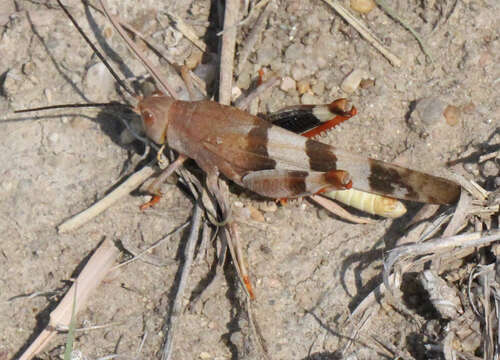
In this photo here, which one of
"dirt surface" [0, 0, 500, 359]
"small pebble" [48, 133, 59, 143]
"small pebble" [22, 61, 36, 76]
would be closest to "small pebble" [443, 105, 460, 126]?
"dirt surface" [0, 0, 500, 359]

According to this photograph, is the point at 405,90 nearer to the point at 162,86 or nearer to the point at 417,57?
the point at 417,57

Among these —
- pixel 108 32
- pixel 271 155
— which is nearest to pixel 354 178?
pixel 271 155

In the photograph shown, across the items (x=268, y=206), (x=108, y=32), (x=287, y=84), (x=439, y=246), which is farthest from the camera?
(x=108, y=32)

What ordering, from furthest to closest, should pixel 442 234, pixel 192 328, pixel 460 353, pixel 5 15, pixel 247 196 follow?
pixel 5 15 < pixel 247 196 < pixel 192 328 < pixel 442 234 < pixel 460 353

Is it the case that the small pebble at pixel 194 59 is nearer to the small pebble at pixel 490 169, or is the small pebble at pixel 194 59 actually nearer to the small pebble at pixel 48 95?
the small pebble at pixel 48 95

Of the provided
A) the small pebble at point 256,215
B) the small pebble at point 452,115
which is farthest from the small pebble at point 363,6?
the small pebble at point 256,215

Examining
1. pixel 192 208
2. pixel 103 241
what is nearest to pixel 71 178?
pixel 103 241

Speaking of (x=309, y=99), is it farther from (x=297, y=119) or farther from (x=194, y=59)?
(x=194, y=59)
